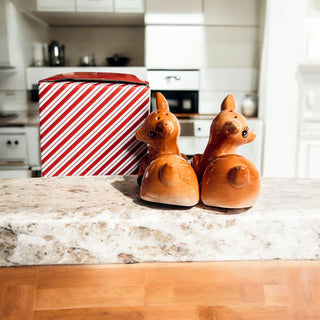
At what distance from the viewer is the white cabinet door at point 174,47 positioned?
2.95 metres

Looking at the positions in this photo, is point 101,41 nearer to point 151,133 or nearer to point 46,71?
point 46,71

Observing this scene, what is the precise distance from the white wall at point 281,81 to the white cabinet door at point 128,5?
985 millimetres

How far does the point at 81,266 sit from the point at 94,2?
9.02 ft

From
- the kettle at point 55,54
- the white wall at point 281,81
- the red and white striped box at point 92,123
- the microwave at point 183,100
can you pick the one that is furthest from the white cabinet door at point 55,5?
the red and white striped box at point 92,123

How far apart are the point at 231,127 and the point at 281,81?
238 cm

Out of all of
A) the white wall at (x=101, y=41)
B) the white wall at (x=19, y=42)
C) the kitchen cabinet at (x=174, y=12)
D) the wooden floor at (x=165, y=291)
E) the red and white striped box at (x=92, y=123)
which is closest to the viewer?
the wooden floor at (x=165, y=291)

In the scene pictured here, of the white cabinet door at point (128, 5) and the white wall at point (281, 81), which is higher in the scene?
the white cabinet door at point (128, 5)

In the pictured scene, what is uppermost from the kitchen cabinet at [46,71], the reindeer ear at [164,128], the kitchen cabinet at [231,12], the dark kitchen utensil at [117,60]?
the kitchen cabinet at [231,12]

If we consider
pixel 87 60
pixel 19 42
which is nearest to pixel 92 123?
pixel 19 42

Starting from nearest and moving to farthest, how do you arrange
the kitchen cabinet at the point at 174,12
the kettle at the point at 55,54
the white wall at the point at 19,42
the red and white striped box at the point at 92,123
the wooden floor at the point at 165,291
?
the wooden floor at the point at 165,291 < the red and white striped box at the point at 92,123 < the white wall at the point at 19,42 < the kitchen cabinet at the point at 174,12 < the kettle at the point at 55,54

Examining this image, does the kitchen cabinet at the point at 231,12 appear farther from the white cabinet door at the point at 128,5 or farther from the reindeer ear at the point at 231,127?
the reindeer ear at the point at 231,127

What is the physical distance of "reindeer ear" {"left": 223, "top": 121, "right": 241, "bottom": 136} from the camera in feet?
2.01

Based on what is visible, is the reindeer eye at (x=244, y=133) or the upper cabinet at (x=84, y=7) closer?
the reindeer eye at (x=244, y=133)

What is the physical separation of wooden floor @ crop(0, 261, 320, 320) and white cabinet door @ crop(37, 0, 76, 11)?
2.76 m
